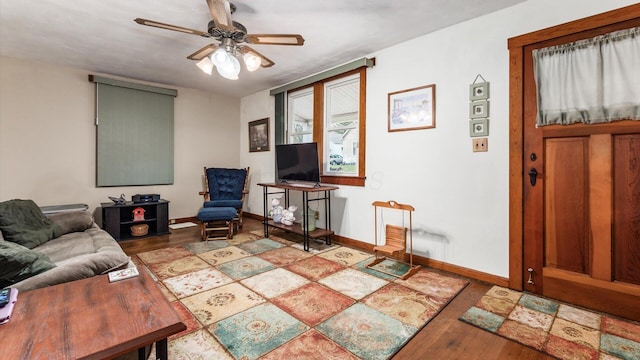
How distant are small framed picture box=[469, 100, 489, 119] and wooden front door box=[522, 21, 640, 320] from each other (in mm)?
302

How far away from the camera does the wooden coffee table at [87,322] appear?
3.27 ft

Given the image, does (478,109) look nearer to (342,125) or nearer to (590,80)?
(590,80)

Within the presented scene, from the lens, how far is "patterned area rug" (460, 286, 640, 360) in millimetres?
1680

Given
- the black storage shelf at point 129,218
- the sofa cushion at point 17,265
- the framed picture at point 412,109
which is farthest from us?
the black storage shelf at point 129,218

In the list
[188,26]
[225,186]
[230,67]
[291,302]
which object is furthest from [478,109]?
[225,186]

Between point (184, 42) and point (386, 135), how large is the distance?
2524 mm

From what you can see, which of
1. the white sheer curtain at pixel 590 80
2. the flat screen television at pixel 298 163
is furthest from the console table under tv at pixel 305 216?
the white sheer curtain at pixel 590 80

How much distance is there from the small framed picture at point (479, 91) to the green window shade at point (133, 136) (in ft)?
15.1

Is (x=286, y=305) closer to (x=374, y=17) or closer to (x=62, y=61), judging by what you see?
(x=374, y=17)

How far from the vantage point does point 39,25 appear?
9.29 feet

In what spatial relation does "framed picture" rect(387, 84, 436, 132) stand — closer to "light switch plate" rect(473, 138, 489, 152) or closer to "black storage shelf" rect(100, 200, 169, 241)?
"light switch plate" rect(473, 138, 489, 152)

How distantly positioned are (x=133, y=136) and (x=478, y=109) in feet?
15.9

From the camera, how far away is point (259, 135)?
5.44 meters

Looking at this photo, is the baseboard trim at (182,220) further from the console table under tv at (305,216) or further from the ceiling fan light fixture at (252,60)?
the ceiling fan light fixture at (252,60)
